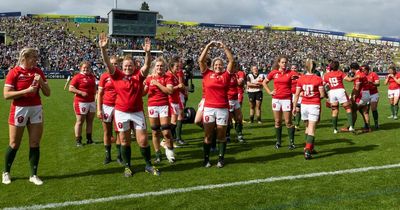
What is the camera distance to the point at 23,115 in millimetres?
6676

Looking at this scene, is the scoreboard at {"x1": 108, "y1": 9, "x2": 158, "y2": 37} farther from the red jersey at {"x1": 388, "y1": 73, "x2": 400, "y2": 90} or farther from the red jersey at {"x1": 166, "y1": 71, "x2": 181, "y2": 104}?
the red jersey at {"x1": 166, "y1": 71, "x2": 181, "y2": 104}

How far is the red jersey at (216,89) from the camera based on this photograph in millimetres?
7621

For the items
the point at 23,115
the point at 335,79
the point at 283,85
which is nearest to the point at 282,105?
the point at 283,85

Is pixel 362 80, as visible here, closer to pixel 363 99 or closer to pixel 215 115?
pixel 363 99

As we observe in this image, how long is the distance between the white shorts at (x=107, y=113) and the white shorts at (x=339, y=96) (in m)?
6.81

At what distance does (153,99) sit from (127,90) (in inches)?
53.4

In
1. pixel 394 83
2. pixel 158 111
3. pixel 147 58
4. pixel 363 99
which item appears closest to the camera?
pixel 147 58

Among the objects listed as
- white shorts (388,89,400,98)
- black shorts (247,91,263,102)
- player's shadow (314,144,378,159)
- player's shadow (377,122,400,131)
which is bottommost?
player's shadow (314,144,378,159)

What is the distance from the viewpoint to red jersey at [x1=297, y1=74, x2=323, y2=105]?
8.79 m

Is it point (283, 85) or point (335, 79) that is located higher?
point (335, 79)

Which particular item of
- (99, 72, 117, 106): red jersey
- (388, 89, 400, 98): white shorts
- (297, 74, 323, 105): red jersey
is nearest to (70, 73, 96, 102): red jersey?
(99, 72, 117, 106): red jersey

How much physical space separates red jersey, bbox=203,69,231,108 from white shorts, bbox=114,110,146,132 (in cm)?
135

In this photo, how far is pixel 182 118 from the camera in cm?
1061

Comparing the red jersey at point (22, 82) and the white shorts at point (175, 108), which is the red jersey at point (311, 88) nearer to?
the white shorts at point (175, 108)
